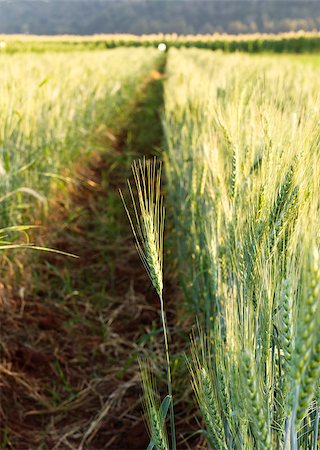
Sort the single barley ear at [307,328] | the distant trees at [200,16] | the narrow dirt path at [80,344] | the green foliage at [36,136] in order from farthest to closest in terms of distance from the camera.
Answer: the distant trees at [200,16], the green foliage at [36,136], the narrow dirt path at [80,344], the single barley ear at [307,328]

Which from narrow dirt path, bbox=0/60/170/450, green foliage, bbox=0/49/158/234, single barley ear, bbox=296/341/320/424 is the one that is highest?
single barley ear, bbox=296/341/320/424

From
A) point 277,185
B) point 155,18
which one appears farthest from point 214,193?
point 155,18

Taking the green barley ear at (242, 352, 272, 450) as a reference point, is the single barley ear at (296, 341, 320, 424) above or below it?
above

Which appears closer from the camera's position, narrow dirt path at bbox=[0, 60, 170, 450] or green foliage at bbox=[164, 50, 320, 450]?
green foliage at bbox=[164, 50, 320, 450]

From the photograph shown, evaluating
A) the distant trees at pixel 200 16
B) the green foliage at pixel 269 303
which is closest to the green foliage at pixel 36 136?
the green foliage at pixel 269 303

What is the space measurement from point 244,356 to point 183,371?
4.48ft

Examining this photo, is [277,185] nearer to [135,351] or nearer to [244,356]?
[244,356]

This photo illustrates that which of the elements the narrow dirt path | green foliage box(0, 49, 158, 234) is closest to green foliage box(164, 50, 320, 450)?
the narrow dirt path

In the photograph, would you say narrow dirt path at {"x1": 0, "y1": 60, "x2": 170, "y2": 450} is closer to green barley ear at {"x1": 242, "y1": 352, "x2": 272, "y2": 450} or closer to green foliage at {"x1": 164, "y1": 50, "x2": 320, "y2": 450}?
green foliage at {"x1": 164, "y1": 50, "x2": 320, "y2": 450}

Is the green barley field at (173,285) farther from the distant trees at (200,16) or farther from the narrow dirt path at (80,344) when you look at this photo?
the distant trees at (200,16)

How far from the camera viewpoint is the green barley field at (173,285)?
83cm

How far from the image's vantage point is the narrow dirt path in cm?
185

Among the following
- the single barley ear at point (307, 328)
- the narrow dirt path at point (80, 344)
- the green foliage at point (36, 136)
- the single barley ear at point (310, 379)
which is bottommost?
the narrow dirt path at point (80, 344)

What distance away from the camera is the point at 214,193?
5.13 ft
